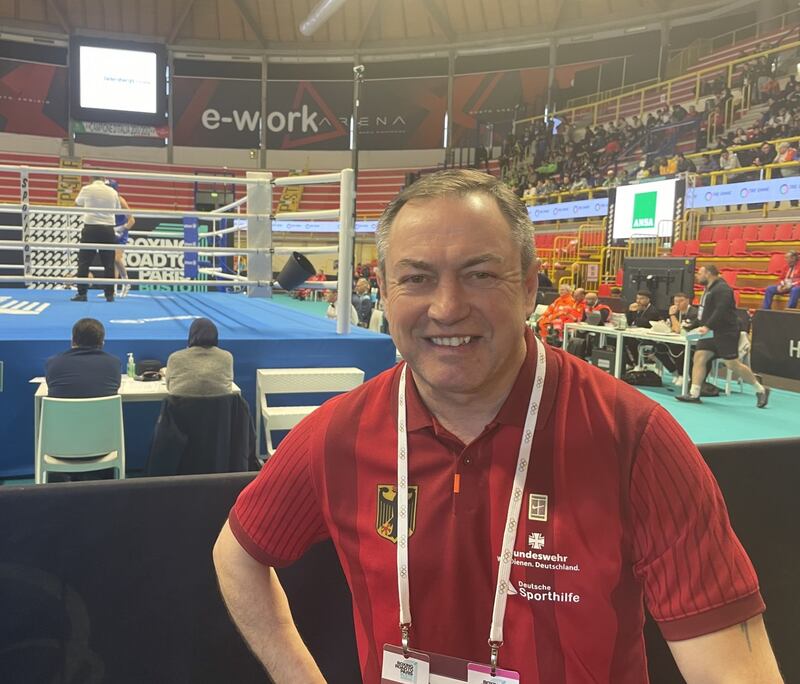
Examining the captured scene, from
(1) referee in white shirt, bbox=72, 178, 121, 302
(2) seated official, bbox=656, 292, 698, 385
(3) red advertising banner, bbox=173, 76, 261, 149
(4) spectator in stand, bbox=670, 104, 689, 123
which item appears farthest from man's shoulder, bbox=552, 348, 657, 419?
(3) red advertising banner, bbox=173, 76, 261, 149

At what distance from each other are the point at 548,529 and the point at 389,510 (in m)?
0.25

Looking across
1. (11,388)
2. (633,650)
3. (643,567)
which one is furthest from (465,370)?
(11,388)

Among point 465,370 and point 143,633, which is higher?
point 465,370

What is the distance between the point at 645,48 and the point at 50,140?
53.0ft

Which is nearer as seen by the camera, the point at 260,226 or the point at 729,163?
the point at 260,226

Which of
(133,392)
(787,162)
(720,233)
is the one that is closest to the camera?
(133,392)

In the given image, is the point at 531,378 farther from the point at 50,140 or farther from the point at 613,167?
the point at 50,140

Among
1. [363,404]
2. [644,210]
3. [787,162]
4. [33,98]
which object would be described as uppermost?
[33,98]

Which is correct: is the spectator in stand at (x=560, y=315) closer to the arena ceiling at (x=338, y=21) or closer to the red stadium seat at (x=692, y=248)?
the red stadium seat at (x=692, y=248)

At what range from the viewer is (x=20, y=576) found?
1189 mm

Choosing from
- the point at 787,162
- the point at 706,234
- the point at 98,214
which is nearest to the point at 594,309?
the point at 787,162

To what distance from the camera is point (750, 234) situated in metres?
10.6

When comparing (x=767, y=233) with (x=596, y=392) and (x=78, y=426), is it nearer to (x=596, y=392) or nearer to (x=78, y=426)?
(x=78, y=426)

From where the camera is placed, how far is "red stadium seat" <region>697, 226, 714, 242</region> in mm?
11438
